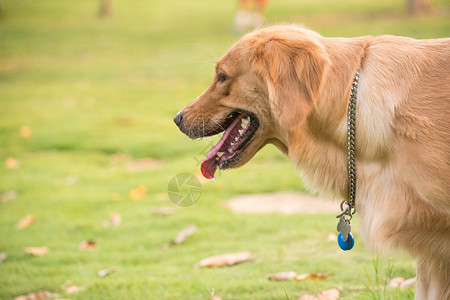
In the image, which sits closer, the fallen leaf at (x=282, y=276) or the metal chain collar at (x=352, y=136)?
the metal chain collar at (x=352, y=136)

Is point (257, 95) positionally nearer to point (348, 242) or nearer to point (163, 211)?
point (348, 242)

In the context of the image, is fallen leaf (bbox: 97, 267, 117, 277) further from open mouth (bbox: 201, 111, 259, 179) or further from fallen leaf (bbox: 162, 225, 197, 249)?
open mouth (bbox: 201, 111, 259, 179)

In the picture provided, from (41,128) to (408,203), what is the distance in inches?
359

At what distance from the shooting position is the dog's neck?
123 inches

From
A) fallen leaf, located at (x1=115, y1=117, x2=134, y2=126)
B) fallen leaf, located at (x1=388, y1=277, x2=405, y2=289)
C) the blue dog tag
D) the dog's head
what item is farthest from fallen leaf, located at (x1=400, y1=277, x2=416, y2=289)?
fallen leaf, located at (x1=115, y1=117, x2=134, y2=126)

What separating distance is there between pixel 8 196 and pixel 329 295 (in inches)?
205

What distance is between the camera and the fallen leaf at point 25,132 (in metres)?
10.5

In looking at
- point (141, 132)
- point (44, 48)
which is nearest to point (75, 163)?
point (141, 132)

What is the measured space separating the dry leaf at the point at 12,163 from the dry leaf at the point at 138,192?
2.60 metres

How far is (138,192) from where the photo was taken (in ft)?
24.1

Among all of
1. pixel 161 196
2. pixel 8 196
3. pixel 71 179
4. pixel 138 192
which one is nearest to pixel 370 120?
pixel 161 196

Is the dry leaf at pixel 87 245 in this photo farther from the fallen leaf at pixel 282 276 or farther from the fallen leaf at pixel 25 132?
the fallen leaf at pixel 25 132

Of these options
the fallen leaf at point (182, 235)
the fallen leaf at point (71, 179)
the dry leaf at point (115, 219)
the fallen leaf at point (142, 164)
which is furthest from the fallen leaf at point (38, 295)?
the fallen leaf at point (142, 164)

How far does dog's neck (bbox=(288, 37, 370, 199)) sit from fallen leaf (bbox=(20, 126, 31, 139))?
8.17m
